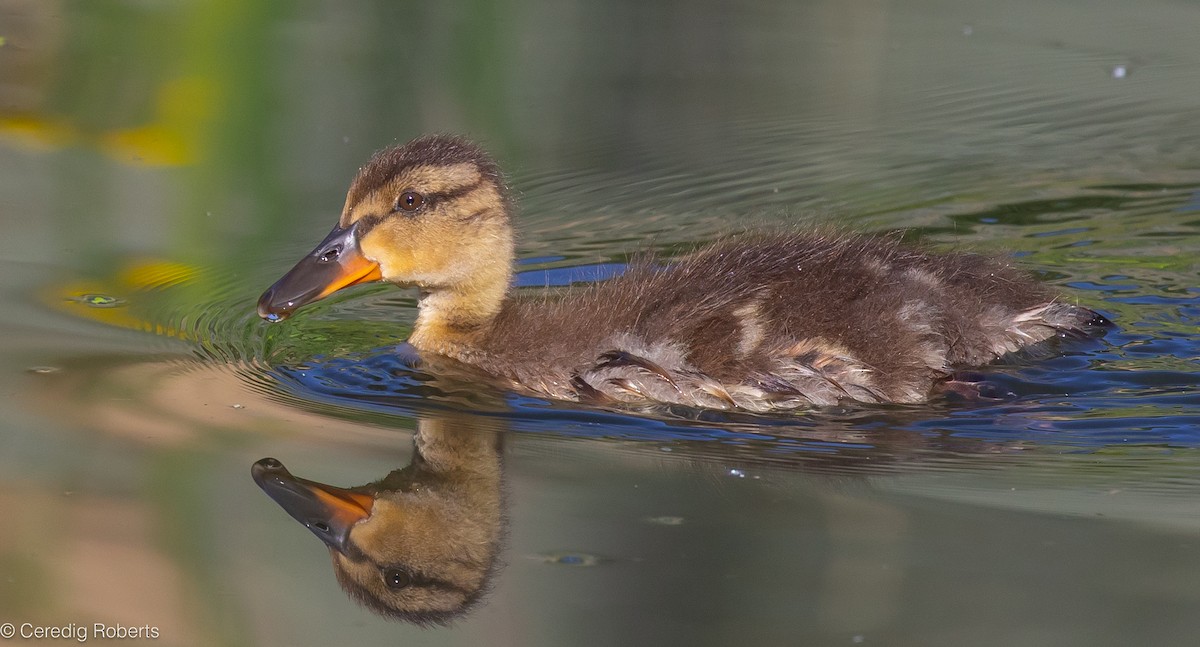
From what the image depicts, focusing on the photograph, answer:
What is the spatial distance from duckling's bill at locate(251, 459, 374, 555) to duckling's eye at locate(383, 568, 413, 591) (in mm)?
117

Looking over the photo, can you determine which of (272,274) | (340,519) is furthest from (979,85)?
(340,519)

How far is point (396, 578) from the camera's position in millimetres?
2990

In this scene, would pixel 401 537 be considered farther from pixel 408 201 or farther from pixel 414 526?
pixel 408 201

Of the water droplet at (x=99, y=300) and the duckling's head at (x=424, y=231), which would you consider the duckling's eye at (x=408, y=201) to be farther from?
the water droplet at (x=99, y=300)

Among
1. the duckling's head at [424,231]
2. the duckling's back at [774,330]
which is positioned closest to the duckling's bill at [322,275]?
the duckling's head at [424,231]

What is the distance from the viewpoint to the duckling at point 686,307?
13.5 ft

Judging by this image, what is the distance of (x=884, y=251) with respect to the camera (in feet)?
14.6

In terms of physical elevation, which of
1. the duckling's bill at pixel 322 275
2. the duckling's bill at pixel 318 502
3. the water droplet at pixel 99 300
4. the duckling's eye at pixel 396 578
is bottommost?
the duckling's eye at pixel 396 578

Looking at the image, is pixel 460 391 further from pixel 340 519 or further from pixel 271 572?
pixel 271 572

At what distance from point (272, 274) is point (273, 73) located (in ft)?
5.92

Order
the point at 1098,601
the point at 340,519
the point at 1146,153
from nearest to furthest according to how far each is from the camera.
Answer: the point at 1098,601, the point at 340,519, the point at 1146,153

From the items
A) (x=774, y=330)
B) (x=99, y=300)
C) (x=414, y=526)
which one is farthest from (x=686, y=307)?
(x=99, y=300)

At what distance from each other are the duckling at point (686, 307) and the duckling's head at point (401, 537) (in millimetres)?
876

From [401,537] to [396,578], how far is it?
180mm
